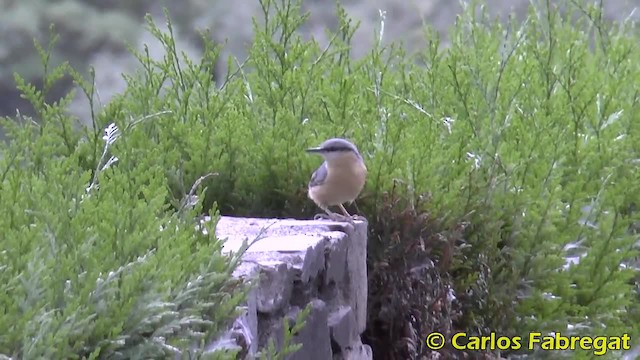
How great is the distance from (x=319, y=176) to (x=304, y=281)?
34.4 inches

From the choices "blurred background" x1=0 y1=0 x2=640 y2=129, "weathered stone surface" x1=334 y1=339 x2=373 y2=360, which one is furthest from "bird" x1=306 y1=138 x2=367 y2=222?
"blurred background" x1=0 y1=0 x2=640 y2=129

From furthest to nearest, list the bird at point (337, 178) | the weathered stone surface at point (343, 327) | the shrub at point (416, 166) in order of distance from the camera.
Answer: the shrub at point (416, 166)
the bird at point (337, 178)
the weathered stone surface at point (343, 327)

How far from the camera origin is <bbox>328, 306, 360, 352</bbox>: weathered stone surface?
396 centimetres

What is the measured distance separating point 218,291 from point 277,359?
245 mm

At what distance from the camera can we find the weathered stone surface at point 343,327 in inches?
156

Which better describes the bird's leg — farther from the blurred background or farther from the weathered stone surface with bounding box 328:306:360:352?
the blurred background

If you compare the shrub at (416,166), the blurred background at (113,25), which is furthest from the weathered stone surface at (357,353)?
the blurred background at (113,25)

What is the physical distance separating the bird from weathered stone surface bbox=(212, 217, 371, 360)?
179 millimetres

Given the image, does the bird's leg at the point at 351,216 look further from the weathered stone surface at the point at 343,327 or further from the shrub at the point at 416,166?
the weathered stone surface at the point at 343,327

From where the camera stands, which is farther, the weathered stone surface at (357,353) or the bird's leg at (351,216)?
the bird's leg at (351,216)

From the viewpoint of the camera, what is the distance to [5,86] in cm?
1228

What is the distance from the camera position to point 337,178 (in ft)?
13.9

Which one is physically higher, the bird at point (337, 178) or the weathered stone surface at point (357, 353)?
the bird at point (337, 178)

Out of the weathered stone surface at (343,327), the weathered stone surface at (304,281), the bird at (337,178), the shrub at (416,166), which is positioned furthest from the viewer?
the shrub at (416,166)
